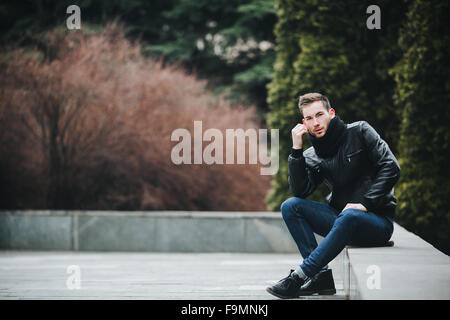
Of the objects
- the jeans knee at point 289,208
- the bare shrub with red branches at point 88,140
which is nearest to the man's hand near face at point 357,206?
the jeans knee at point 289,208

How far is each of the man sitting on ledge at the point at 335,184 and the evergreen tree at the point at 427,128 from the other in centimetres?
263

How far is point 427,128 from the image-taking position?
22.6 ft

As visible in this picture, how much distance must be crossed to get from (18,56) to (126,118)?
6.62ft

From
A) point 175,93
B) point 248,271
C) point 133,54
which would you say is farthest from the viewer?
point 133,54

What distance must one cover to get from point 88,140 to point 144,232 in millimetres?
2075

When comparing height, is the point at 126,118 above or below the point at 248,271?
above

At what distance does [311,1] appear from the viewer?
28.4ft

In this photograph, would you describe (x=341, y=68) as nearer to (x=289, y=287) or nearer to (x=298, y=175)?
(x=298, y=175)

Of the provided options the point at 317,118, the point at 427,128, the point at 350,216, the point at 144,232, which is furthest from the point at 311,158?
the point at 144,232

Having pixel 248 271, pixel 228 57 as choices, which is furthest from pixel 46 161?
pixel 228 57

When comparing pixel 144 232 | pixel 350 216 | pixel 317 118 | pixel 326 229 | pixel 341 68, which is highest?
pixel 341 68

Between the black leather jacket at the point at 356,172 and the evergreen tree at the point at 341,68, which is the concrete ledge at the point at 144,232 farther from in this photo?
the black leather jacket at the point at 356,172

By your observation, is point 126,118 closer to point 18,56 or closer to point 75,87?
point 75,87

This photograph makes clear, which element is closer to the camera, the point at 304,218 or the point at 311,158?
the point at 304,218
